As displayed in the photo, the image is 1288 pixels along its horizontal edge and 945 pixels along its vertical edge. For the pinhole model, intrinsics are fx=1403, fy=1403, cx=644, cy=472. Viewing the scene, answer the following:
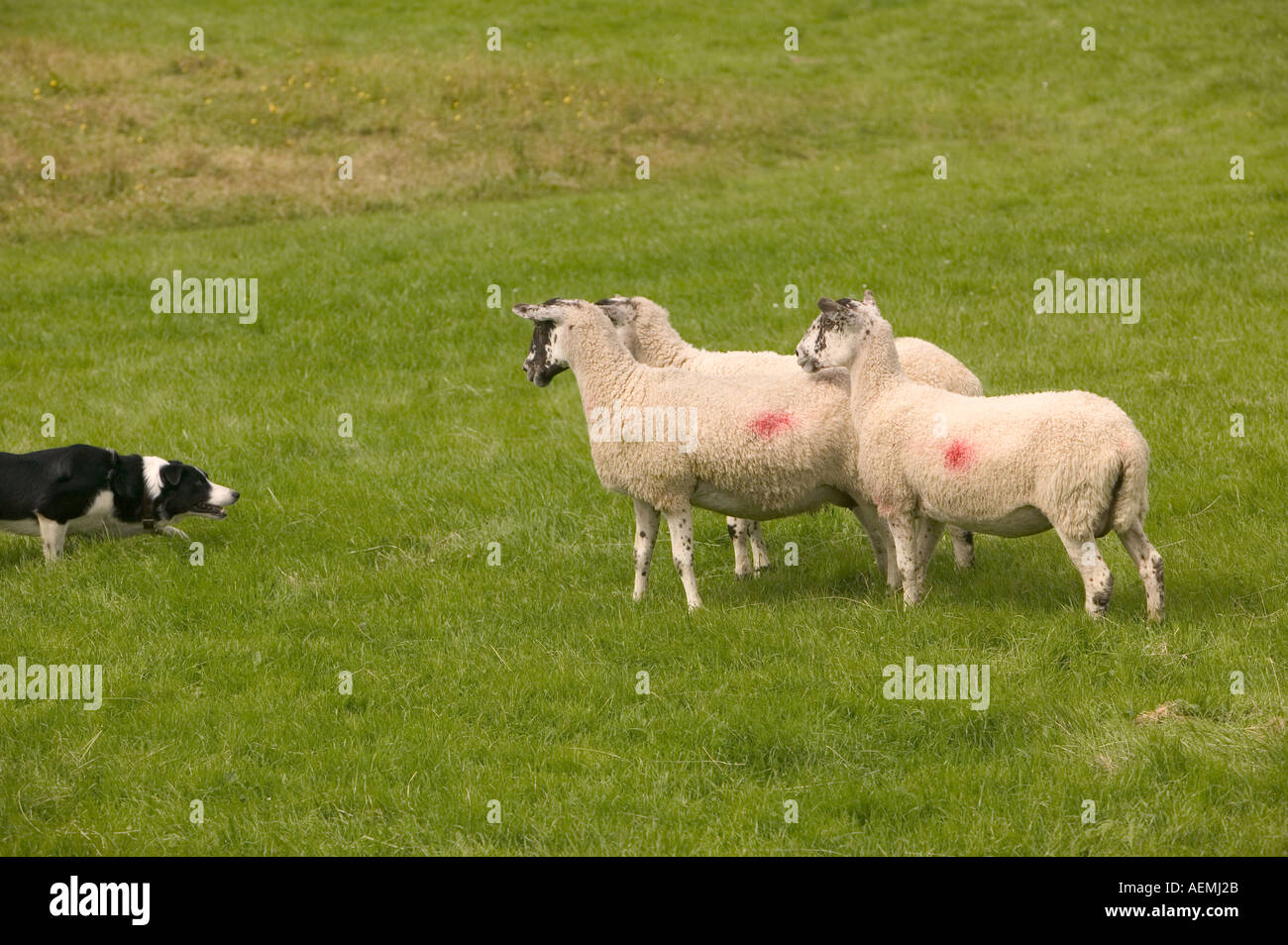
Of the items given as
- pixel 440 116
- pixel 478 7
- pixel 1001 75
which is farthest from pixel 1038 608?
pixel 478 7

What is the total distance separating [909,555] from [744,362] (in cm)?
237

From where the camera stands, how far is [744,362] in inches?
450

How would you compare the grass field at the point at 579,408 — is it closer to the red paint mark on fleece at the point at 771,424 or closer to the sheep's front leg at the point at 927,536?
the sheep's front leg at the point at 927,536

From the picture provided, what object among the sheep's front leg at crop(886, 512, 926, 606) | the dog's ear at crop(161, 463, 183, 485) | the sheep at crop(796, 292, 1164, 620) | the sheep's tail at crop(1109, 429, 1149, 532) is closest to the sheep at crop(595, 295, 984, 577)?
the sheep's front leg at crop(886, 512, 926, 606)

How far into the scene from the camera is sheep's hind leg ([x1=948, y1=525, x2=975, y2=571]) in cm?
1115

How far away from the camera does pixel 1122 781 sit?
745 centimetres

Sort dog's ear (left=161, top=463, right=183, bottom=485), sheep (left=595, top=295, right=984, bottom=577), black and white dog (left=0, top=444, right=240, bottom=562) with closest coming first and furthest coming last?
sheep (left=595, top=295, right=984, bottom=577), black and white dog (left=0, top=444, right=240, bottom=562), dog's ear (left=161, top=463, right=183, bottom=485)

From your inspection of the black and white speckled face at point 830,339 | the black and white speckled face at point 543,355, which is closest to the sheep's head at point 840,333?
the black and white speckled face at point 830,339

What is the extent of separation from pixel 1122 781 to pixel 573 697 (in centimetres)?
342

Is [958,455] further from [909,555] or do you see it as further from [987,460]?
[909,555]

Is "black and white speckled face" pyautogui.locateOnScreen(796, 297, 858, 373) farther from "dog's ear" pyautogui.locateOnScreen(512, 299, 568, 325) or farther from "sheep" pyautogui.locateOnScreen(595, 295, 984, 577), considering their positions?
"dog's ear" pyautogui.locateOnScreen(512, 299, 568, 325)

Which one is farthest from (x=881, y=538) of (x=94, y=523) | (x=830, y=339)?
(x=94, y=523)

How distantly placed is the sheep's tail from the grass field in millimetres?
785

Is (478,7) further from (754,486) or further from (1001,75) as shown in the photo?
(754,486)
